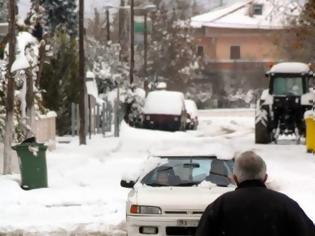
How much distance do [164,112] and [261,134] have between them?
13378 mm

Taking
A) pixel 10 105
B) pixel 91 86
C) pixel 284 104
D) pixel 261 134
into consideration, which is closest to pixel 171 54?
pixel 91 86

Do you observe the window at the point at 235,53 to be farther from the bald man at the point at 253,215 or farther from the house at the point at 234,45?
the bald man at the point at 253,215

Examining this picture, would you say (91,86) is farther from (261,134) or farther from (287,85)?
(287,85)

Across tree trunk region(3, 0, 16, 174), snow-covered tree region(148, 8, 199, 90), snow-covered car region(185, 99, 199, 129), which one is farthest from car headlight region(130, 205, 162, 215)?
snow-covered tree region(148, 8, 199, 90)

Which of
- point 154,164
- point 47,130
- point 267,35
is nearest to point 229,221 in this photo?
point 154,164

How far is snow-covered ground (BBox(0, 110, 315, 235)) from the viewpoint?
12.1 m

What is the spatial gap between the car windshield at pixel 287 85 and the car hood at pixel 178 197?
69.5 feet

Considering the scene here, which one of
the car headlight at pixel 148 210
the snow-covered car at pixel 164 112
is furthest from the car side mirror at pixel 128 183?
the snow-covered car at pixel 164 112

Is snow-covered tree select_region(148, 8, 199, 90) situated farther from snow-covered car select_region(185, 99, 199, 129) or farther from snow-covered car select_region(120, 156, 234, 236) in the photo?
snow-covered car select_region(120, 156, 234, 236)

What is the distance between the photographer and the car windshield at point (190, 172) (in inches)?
409

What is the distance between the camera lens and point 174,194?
9820 millimetres

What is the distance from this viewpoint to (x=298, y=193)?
15297mm

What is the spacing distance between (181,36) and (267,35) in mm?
10551

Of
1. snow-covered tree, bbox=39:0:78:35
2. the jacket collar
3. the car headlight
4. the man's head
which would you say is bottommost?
the car headlight
